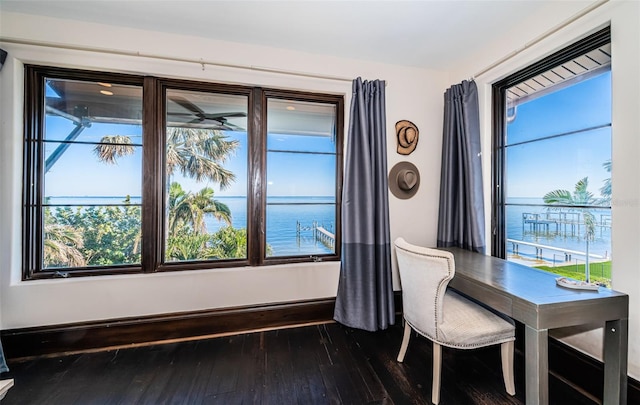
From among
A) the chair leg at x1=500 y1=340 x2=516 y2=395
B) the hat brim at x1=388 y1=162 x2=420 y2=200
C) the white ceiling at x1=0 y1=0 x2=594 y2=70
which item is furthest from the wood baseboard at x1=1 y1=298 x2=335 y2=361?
the white ceiling at x1=0 y1=0 x2=594 y2=70

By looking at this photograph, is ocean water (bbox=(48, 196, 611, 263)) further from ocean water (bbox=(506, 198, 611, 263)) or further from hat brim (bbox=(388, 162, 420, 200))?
hat brim (bbox=(388, 162, 420, 200))

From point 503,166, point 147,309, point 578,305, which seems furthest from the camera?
point 503,166

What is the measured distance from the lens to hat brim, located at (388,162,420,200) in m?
2.49

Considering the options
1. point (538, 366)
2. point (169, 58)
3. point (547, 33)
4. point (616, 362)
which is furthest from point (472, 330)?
point (169, 58)

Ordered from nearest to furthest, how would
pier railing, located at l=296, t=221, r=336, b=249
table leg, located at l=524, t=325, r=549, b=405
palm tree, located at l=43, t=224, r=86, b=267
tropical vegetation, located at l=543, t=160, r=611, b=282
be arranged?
table leg, located at l=524, t=325, r=549, b=405
tropical vegetation, located at l=543, t=160, r=611, b=282
palm tree, located at l=43, t=224, r=86, b=267
pier railing, located at l=296, t=221, r=336, b=249

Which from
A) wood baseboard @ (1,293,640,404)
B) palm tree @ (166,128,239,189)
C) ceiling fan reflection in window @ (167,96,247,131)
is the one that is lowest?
wood baseboard @ (1,293,640,404)

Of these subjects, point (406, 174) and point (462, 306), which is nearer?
point (462, 306)

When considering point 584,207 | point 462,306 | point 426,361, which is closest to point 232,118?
point 462,306

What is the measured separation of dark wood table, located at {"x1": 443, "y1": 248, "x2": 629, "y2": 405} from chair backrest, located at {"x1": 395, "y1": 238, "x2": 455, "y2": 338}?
0.29m

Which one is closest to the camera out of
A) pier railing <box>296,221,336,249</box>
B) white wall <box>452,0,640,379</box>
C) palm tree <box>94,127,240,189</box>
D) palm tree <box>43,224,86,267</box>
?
white wall <box>452,0,640,379</box>

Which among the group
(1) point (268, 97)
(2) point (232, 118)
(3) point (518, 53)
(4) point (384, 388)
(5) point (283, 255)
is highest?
(3) point (518, 53)

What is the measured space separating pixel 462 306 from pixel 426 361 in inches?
21.0

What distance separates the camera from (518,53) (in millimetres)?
1888

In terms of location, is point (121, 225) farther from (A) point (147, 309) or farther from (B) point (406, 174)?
(B) point (406, 174)
